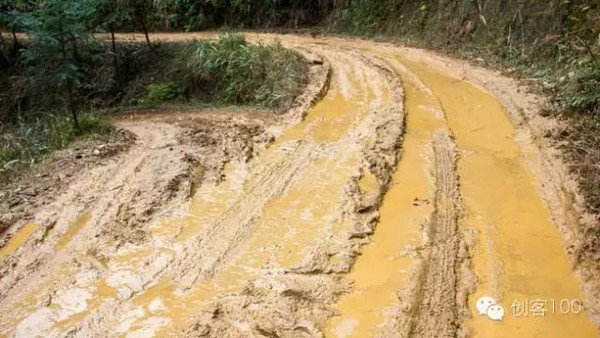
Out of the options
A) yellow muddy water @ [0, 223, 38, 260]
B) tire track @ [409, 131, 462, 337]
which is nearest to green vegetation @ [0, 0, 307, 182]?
yellow muddy water @ [0, 223, 38, 260]

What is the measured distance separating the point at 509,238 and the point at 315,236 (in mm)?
1802

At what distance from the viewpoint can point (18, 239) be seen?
4.79 metres

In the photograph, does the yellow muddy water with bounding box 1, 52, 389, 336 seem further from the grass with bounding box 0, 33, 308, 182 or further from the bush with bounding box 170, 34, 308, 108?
the grass with bounding box 0, 33, 308, 182

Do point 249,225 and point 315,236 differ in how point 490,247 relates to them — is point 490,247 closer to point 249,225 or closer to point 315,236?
point 315,236

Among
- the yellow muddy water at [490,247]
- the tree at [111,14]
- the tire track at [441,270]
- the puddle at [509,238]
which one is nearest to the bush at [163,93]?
the tree at [111,14]

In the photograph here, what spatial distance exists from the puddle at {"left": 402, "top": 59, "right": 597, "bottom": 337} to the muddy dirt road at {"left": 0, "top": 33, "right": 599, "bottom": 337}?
18 mm

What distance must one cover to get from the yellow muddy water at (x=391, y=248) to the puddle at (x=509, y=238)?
0.48 metres

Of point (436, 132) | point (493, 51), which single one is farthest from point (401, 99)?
point (493, 51)

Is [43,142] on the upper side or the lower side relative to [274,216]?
lower

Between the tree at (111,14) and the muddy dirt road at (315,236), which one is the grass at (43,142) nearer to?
the muddy dirt road at (315,236)

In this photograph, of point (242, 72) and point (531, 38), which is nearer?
point (531, 38)

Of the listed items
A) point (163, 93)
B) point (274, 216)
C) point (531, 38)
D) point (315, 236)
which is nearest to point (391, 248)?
point (315, 236)

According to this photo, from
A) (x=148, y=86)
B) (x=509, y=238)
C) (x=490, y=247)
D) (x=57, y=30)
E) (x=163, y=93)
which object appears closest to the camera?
(x=490, y=247)

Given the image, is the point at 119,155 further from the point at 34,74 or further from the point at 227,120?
the point at 34,74
